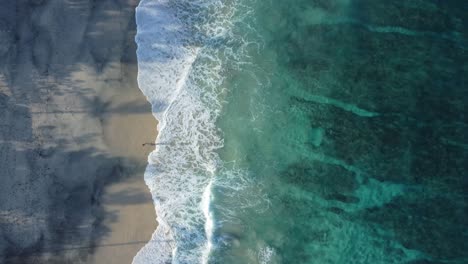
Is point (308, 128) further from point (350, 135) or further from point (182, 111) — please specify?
point (182, 111)

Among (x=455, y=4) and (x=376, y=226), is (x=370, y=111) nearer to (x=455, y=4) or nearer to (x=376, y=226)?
(x=376, y=226)

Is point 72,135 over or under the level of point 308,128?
under

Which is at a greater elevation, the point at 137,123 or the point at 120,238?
the point at 137,123

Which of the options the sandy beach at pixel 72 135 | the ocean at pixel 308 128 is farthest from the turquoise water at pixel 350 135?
the sandy beach at pixel 72 135

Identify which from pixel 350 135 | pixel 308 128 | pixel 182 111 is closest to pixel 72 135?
pixel 182 111

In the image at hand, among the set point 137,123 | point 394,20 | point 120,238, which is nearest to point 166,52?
point 137,123

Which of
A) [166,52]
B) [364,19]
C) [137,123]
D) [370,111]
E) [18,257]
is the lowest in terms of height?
[18,257]
